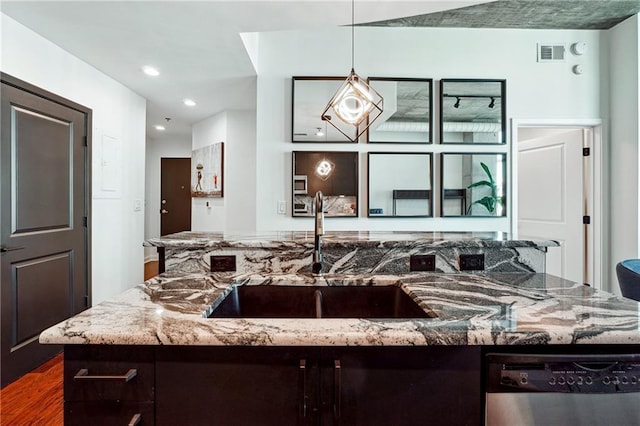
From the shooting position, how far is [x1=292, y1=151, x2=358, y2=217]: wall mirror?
3326mm

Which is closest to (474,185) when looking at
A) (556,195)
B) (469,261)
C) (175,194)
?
(556,195)

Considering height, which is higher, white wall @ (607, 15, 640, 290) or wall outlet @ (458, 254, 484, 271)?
white wall @ (607, 15, 640, 290)

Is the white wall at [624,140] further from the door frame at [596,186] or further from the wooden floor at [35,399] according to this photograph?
the wooden floor at [35,399]

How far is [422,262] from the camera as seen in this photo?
1482mm

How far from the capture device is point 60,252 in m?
2.64

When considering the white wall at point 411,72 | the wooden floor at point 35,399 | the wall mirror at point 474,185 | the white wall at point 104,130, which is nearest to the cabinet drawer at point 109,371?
the wooden floor at point 35,399

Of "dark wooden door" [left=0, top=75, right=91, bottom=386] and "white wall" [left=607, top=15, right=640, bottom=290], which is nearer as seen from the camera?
"dark wooden door" [left=0, top=75, right=91, bottom=386]

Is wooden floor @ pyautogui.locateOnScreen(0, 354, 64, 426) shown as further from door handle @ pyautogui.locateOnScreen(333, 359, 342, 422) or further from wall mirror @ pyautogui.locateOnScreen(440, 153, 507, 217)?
wall mirror @ pyautogui.locateOnScreen(440, 153, 507, 217)

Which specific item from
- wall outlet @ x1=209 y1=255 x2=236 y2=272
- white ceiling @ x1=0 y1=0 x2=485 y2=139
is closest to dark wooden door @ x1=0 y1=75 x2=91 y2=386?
white ceiling @ x1=0 y1=0 x2=485 y2=139

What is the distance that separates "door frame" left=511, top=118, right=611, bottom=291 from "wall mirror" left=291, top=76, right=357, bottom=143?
1698 millimetres

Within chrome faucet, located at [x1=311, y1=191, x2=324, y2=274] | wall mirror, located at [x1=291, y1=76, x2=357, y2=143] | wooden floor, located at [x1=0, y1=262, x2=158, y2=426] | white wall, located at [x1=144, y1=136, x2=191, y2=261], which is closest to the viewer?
chrome faucet, located at [x1=311, y1=191, x2=324, y2=274]

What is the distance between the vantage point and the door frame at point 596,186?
3352mm

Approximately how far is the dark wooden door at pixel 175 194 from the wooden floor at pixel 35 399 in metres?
4.31

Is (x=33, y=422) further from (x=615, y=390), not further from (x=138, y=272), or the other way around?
(x=615, y=390)
